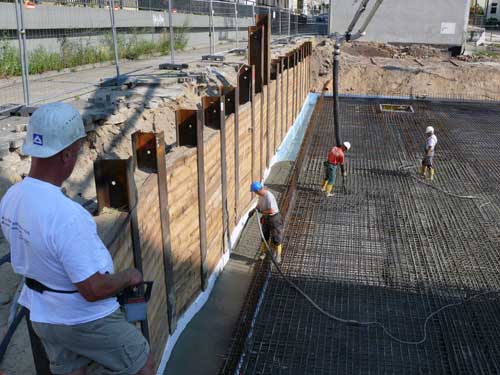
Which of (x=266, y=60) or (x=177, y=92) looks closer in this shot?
(x=177, y=92)

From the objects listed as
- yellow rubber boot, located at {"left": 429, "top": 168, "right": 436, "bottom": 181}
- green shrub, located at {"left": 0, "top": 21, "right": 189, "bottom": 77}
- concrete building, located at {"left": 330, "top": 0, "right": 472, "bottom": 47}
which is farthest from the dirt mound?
yellow rubber boot, located at {"left": 429, "top": 168, "right": 436, "bottom": 181}

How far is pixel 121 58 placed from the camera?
47.5ft

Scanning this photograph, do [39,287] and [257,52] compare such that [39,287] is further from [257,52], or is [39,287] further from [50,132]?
[257,52]

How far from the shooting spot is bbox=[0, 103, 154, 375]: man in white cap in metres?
2.04

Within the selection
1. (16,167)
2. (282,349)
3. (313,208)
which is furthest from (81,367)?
(313,208)

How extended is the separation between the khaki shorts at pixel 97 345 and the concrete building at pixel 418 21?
31.2m

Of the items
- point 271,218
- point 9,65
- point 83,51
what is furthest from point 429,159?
point 9,65

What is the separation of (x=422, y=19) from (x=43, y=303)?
105 feet

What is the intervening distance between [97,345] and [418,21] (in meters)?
31.9

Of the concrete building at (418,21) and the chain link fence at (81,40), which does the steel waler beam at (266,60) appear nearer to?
the chain link fence at (81,40)

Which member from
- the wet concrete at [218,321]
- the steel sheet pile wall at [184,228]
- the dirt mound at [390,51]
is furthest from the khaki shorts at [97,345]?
the dirt mound at [390,51]

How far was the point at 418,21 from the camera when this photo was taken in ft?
100

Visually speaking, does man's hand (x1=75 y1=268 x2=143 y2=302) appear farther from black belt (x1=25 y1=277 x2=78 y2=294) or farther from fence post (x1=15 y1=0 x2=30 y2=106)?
fence post (x1=15 y1=0 x2=30 y2=106)

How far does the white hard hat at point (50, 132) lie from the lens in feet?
6.82
